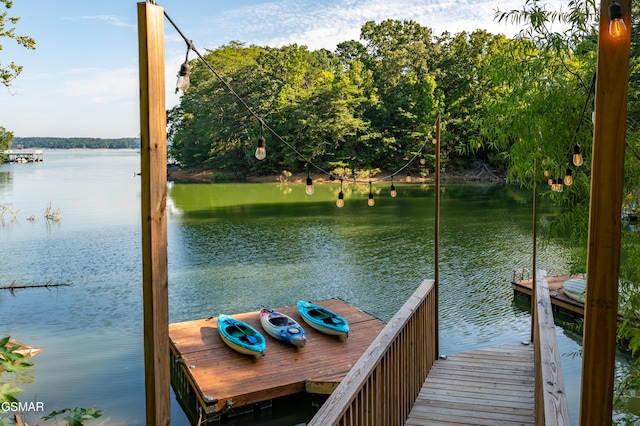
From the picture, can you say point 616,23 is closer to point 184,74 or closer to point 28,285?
point 184,74

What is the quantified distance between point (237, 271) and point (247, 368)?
767 cm

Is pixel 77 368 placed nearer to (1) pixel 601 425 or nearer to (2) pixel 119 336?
(2) pixel 119 336

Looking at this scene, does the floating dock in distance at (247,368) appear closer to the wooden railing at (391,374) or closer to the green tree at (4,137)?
the wooden railing at (391,374)

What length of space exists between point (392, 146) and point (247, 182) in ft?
37.0

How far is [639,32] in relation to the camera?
11.8 metres

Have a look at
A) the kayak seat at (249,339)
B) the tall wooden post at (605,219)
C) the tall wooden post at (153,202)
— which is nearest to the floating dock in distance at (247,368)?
the kayak seat at (249,339)

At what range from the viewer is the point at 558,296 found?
10.6 meters

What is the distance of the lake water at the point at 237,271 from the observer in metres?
9.25

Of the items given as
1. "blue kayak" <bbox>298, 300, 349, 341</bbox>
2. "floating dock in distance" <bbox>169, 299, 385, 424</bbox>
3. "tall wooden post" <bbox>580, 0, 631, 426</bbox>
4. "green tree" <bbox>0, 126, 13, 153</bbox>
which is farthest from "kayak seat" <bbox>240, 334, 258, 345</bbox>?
"green tree" <bbox>0, 126, 13, 153</bbox>

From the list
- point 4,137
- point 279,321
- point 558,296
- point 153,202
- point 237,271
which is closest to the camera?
point 153,202

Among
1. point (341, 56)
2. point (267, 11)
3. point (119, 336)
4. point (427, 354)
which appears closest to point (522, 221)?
point (119, 336)

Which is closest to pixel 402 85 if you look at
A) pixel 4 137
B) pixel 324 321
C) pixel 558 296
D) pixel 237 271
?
pixel 237 271

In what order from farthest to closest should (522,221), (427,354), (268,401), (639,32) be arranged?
(522,221), (639,32), (268,401), (427,354)

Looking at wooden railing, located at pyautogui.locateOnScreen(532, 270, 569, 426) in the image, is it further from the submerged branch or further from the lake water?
the submerged branch
